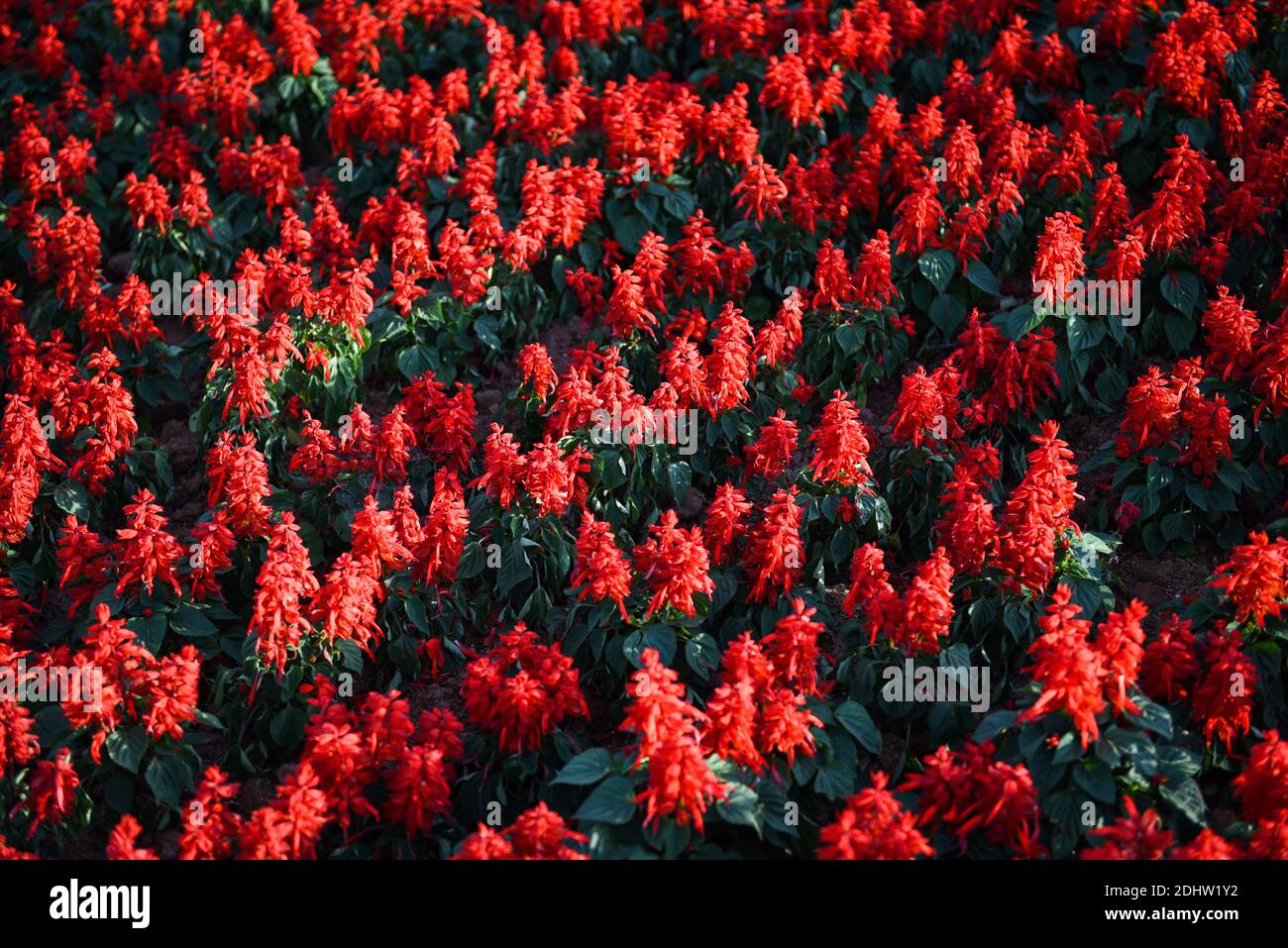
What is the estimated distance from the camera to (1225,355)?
6.80m

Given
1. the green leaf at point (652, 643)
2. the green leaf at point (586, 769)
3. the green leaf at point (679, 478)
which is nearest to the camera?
the green leaf at point (586, 769)

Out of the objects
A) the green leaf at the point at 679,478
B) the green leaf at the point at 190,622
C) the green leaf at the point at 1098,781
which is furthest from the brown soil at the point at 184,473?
the green leaf at the point at 1098,781

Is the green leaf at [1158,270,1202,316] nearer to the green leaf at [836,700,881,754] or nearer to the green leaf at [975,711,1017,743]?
the green leaf at [975,711,1017,743]

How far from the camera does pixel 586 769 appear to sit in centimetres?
520

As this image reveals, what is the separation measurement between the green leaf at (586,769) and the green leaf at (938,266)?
3692 mm

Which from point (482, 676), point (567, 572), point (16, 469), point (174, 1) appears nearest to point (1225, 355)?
point (567, 572)

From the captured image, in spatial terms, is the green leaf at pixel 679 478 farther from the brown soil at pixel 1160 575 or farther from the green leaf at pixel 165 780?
the green leaf at pixel 165 780

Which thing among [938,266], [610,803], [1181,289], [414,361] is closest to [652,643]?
[610,803]

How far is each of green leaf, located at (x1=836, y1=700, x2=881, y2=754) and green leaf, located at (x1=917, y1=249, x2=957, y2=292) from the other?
9.82ft

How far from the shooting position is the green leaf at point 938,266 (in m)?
7.61

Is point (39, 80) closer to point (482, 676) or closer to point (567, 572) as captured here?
point (567, 572)

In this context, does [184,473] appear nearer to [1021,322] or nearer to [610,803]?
[610,803]

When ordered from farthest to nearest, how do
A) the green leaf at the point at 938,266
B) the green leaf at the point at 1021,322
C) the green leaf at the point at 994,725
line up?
the green leaf at the point at 938,266, the green leaf at the point at 1021,322, the green leaf at the point at 994,725

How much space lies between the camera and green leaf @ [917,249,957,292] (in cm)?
761
